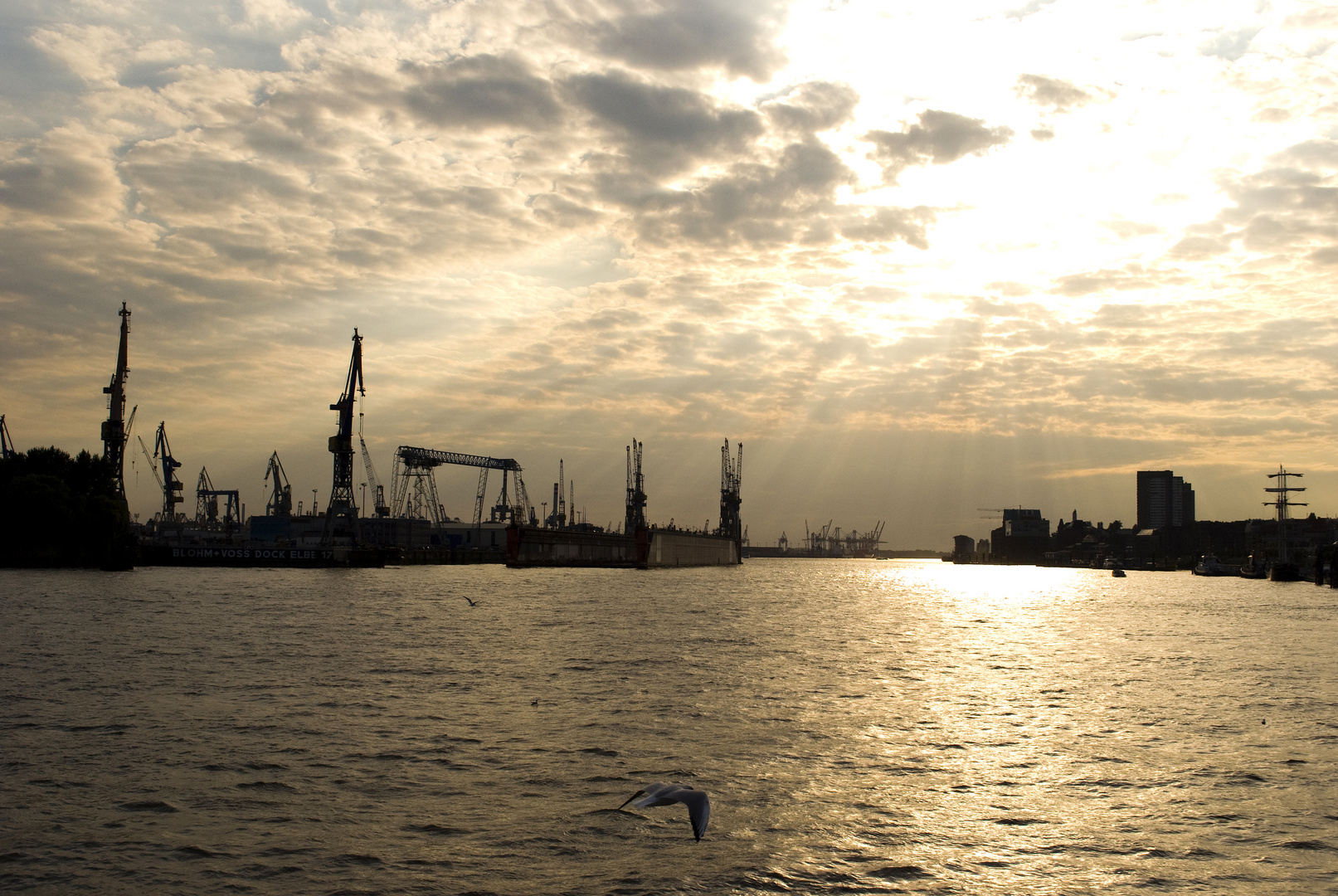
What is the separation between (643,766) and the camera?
1806 cm

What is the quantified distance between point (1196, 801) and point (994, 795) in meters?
3.34

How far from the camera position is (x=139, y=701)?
2433 cm

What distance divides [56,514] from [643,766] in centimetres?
10349

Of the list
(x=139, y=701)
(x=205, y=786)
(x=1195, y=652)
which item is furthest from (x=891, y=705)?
(x=1195, y=652)

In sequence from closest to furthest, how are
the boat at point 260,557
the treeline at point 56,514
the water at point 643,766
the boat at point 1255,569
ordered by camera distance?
the water at point 643,766 → the treeline at point 56,514 → the boat at point 260,557 → the boat at point 1255,569

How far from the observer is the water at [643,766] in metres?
12.7

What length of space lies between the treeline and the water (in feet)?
223

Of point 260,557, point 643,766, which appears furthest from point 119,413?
point 643,766

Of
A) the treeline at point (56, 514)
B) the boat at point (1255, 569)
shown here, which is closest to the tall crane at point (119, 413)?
the treeline at point (56, 514)

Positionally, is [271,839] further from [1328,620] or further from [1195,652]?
[1328,620]

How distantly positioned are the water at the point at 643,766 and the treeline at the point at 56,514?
67980mm

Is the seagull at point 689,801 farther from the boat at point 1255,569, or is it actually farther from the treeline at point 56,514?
the boat at point 1255,569

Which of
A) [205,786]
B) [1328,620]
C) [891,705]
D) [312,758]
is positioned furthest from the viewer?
[1328,620]

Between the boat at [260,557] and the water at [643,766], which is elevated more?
the water at [643,766]
